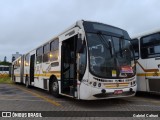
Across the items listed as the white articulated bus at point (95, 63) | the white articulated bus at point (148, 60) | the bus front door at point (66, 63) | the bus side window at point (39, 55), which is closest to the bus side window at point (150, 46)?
the white articulated bus at point (148, 60)

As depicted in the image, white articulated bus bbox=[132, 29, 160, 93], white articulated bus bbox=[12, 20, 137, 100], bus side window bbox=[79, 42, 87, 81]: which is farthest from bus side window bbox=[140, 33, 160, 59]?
bus side window bbox=[79, 42, 87, 81]

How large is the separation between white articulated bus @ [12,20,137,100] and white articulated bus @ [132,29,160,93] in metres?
1.34

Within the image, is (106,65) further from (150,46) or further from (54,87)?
(54,87)

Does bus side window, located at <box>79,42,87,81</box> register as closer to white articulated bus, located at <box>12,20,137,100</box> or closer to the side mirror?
white articulated bus, located at <box>12,20,137,100</box>

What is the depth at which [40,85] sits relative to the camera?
14.9 meters

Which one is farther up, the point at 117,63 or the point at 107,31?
the point at 107,31

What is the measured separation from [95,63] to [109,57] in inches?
27.2

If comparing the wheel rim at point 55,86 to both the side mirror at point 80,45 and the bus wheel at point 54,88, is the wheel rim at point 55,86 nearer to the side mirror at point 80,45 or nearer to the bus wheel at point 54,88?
the bus wheel at point 54,88

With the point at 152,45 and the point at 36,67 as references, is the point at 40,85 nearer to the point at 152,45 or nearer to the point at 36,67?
the point at 36,67

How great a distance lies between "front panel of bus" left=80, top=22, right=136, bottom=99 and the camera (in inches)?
347

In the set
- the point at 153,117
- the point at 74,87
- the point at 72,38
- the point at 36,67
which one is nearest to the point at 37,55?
the point at 36,67

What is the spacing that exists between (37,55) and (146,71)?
7.62 meters

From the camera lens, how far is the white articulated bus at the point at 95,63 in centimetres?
886

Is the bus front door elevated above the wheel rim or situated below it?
above
